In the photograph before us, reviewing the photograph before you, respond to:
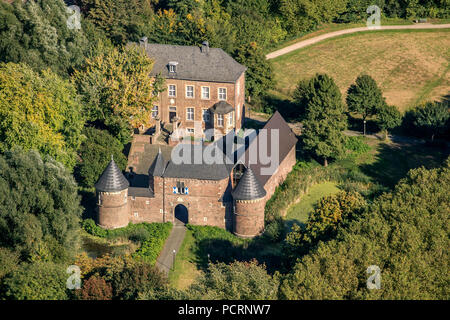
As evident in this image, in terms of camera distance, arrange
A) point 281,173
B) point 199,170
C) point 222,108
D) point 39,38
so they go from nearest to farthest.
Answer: point 199,170 → point 281,173 → point 39,38 → point 222,108

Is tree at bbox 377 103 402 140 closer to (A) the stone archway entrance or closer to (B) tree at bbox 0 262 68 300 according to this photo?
(A) the stone archway entrance

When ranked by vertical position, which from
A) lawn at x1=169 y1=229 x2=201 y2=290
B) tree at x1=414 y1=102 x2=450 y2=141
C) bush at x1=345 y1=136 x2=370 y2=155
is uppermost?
tree at x1=414 y1=102 x2=450 y2=141

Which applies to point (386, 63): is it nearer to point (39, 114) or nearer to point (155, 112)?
point (155, 112)

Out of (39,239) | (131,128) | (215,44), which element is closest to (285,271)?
(39,239)

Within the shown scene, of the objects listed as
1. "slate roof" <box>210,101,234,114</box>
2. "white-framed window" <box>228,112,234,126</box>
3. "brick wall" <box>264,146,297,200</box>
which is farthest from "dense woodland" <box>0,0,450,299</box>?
"white-framed window" <box>228,112,234,126</box>

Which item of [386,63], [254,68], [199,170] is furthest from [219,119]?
[386,63]
